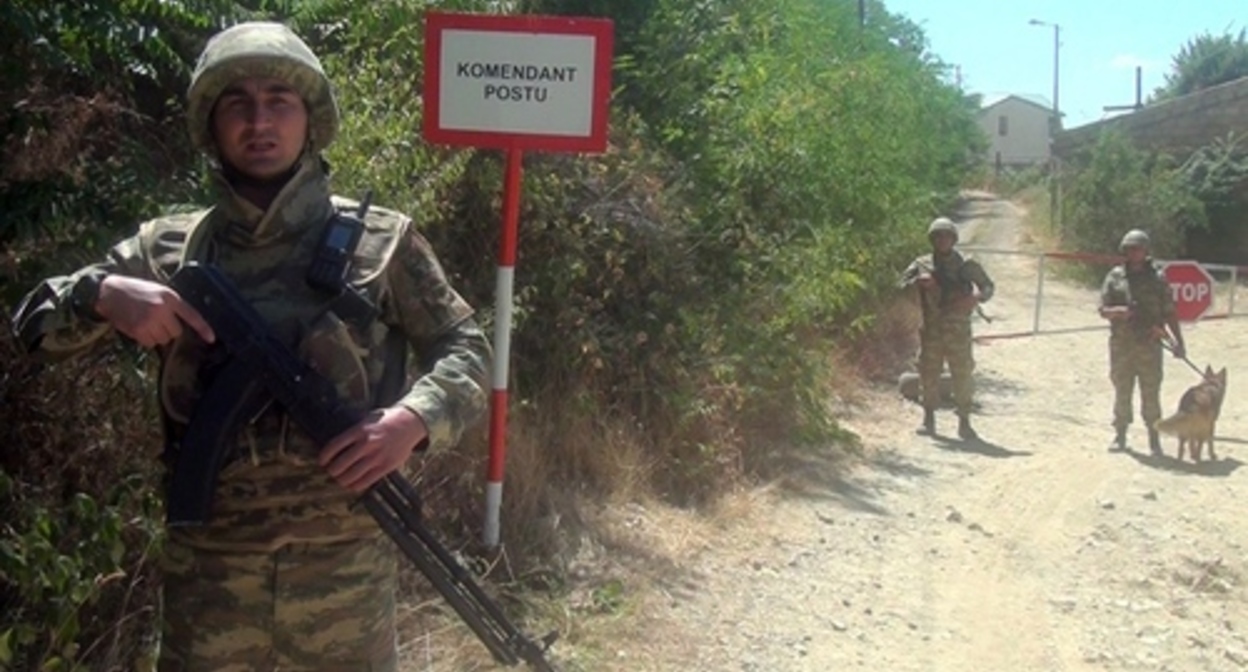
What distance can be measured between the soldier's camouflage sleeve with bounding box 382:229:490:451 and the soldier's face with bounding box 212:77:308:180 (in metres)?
0.28

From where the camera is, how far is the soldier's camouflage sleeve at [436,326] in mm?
2527

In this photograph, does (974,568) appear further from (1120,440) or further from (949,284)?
(949,284)

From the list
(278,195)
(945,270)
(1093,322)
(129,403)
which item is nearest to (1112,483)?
(945,270)

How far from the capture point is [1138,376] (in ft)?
34.3

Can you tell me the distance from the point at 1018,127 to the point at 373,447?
86542 millimetres

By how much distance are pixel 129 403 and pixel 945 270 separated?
814 centimetres

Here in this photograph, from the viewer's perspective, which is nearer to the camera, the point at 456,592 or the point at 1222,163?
the point at 456,592

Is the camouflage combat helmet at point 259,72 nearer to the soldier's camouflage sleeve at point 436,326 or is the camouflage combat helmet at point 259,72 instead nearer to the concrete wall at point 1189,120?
the soldier's camouflage sleeve at point 436,326

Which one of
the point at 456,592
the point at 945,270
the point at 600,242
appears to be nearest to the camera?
the point at 456,592

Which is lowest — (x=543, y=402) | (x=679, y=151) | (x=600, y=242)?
(x=543, y=402)

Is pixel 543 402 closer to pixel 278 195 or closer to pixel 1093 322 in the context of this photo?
pixel 278 195

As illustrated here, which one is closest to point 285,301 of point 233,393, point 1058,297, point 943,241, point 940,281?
point 233,393

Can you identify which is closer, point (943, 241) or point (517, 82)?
point (517, 82)

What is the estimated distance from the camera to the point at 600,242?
662 cm
